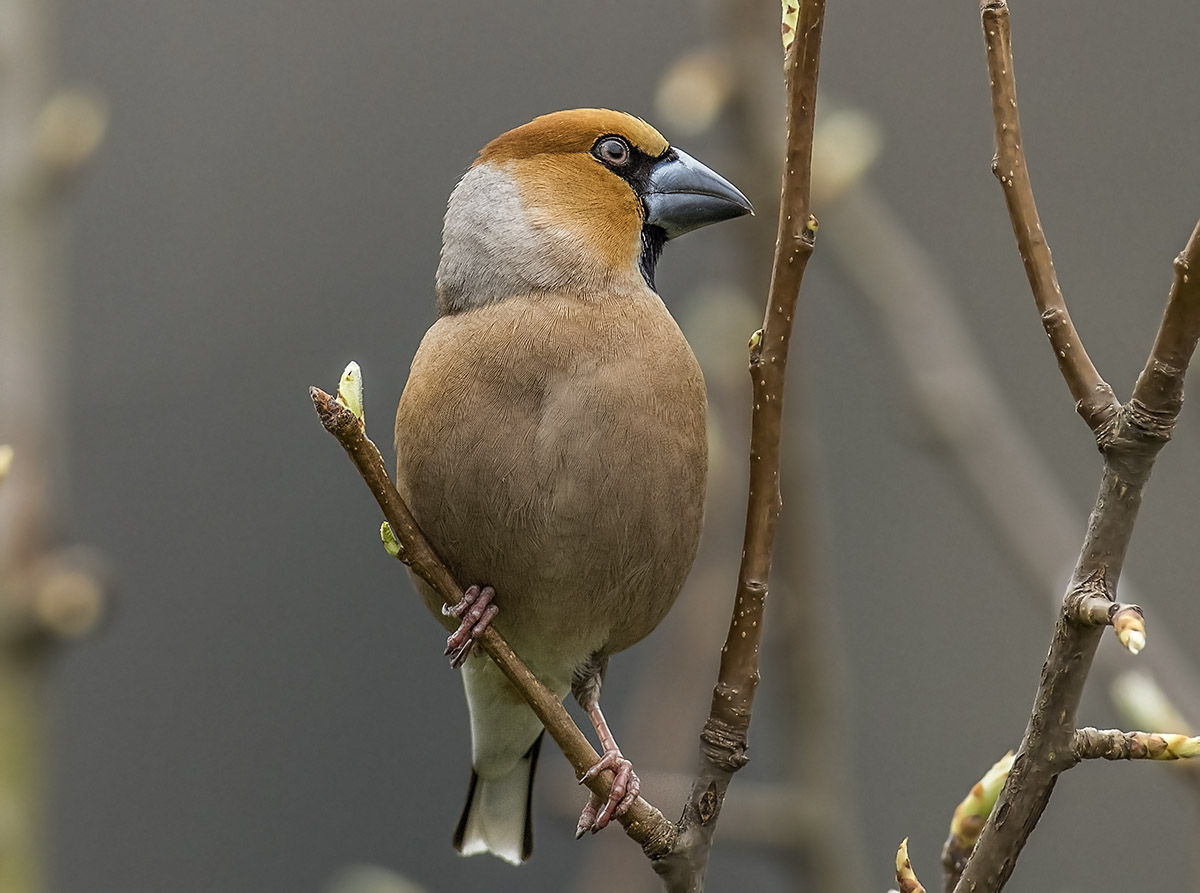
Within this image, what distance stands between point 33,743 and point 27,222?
1.10 meters

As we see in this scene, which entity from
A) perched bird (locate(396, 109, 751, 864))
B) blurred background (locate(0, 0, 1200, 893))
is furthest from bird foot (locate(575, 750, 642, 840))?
blurred background (locate(0, 0, 1200, 893))

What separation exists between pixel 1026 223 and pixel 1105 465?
0.29m

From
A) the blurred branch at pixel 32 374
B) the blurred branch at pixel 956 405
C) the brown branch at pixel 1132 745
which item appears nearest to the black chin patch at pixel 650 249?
the blurred branch at pixel 956 405

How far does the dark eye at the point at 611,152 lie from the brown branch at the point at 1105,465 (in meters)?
1.37

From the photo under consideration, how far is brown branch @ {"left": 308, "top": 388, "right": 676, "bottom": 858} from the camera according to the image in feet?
6.50

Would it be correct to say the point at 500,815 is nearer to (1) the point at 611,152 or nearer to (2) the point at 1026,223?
(1) the point at 611,152

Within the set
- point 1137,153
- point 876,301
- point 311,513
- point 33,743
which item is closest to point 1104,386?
point 876,301

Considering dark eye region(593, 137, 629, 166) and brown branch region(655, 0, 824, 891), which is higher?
dark eye region(593, 137, 629, 166)

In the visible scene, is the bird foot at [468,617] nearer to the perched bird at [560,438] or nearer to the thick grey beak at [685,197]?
the perched bird at [560,438]

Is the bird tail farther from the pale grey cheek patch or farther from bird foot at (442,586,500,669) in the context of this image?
the pale grey cheek patch

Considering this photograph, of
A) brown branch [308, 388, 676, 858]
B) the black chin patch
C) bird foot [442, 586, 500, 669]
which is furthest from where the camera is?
the black chin patch

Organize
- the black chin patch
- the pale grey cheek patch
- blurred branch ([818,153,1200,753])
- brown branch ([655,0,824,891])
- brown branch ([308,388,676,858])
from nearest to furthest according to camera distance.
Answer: brown branch ([655,0,824,891]), brown branch ([308,388,676,858]), the pale grey cheek patch, blurred branch ([818,153,1200,753]), the black chin patch

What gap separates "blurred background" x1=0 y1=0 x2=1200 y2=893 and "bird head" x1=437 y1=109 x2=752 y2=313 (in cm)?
250

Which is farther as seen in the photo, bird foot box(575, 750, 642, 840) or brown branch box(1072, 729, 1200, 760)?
bird foot box(575, 750, 642, 840)
